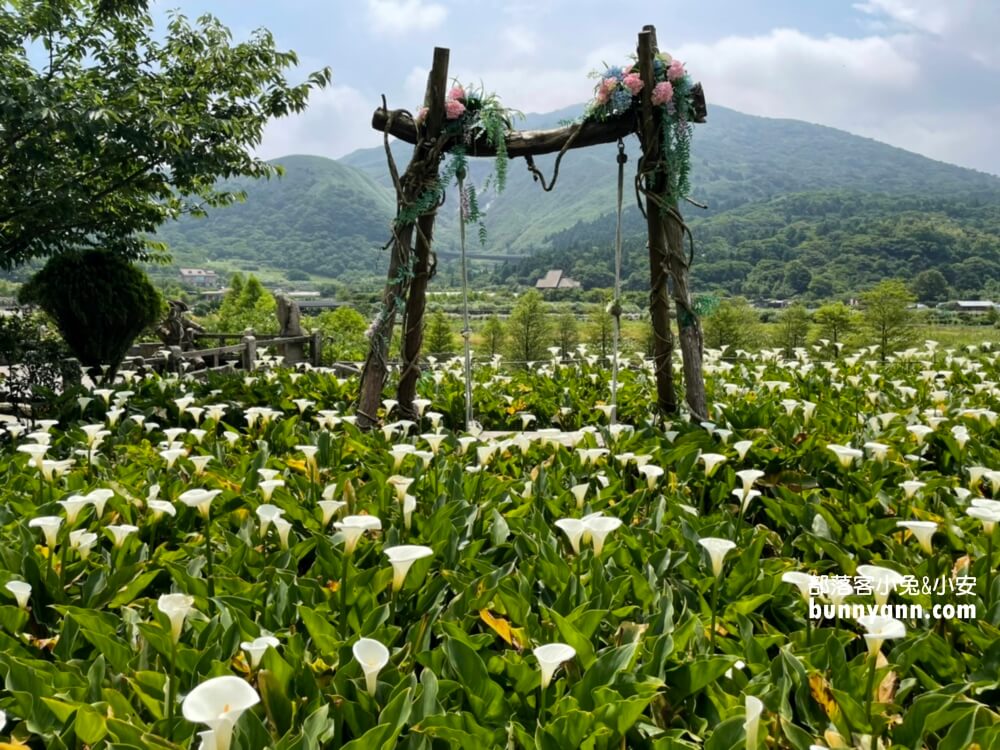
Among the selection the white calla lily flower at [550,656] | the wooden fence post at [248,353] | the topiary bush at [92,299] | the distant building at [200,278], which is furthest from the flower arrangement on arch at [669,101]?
the distant building at [200,278]

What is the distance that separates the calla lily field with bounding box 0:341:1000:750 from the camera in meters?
1.53

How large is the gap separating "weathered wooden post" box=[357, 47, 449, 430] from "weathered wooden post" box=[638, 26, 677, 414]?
1516mm

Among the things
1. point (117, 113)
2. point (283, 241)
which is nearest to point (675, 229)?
point (117, 113)

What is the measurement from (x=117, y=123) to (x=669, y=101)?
6681 millimetres

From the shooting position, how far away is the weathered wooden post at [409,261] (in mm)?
5312

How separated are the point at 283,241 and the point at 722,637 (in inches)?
6759

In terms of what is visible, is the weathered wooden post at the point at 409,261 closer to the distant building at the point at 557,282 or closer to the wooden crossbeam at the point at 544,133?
the wooden crossbeam at the point at 544,133

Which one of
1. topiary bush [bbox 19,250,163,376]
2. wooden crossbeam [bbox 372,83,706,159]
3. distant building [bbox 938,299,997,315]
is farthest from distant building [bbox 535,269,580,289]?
wooden crossbeam [bbox 372,83,706,159]

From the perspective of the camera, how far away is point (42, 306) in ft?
31.5

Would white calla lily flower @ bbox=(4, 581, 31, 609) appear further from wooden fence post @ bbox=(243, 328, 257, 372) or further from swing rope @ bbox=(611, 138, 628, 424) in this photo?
wooden fence post @ bbox=(243, 328, 257, 372)

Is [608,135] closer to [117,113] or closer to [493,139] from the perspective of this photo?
[493,139]

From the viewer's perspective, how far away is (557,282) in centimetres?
8819

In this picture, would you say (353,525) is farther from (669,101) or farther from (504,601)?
(669,101)

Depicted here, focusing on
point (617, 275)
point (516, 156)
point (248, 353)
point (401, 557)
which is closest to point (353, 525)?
point (401, 557)
